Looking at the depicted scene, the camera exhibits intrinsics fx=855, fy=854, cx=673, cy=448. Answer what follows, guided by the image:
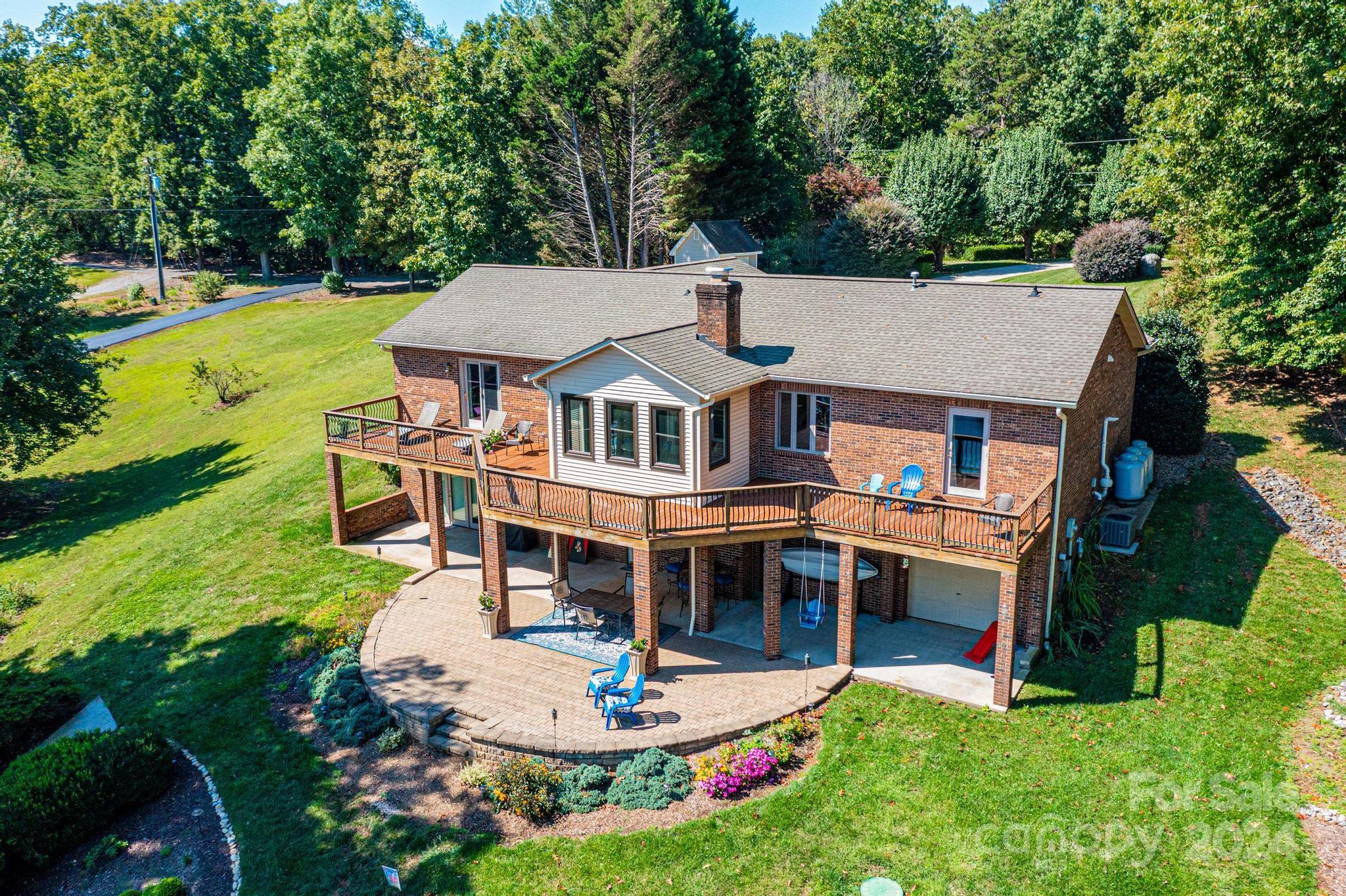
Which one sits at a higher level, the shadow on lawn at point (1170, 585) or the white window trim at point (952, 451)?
the white window trim at point (952, 451)

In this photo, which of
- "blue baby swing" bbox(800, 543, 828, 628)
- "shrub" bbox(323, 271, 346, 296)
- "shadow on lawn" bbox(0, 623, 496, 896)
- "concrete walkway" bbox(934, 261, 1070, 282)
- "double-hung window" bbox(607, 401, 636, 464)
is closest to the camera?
"shadow on lawn" bbox(0, 623, 496, 896)

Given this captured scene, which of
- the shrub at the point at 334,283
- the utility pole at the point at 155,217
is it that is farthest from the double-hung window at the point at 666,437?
the utility pole at the point at 155,217

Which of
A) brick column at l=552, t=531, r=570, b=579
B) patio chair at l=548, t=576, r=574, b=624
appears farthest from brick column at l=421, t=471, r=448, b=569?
patio chair at l=548, t=576, r=574, b=624

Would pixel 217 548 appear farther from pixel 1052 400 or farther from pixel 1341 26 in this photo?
pixel 1341 26

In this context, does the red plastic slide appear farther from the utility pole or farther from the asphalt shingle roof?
the utility pole

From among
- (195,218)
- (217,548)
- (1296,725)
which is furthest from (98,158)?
(1296,725)

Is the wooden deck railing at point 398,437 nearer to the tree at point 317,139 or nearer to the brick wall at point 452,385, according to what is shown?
the brick wall at point 452,385
